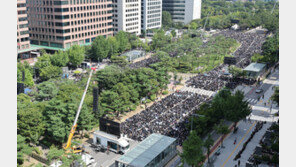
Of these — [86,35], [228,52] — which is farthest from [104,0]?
[228,52]

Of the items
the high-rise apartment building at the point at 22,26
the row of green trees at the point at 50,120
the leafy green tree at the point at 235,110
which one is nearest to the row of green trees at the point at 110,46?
the high-rise apartment building at the point at 22,26

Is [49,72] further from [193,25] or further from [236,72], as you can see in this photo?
[193,25]

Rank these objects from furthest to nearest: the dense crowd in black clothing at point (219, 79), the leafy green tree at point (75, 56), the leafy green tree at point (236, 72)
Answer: the leafy green tree at point (75, 56) → the leafy green tree at point (236, 72) → the dense crowd in black clothing at point (219, 79)

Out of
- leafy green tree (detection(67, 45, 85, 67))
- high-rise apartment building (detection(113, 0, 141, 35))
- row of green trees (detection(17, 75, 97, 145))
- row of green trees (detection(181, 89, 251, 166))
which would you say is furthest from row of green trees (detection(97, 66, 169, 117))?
high-rise apartment building (detection(113, 0, 141, 35))

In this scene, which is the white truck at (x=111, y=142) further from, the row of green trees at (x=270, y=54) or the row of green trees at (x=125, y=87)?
the row of green trees at (x=270, y=54)

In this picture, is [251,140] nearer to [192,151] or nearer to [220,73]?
[192,151]

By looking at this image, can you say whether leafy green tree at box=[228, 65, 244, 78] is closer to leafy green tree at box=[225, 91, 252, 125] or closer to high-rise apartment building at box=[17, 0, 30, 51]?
leafy green tree at box=[225, 91, 252, 125]
